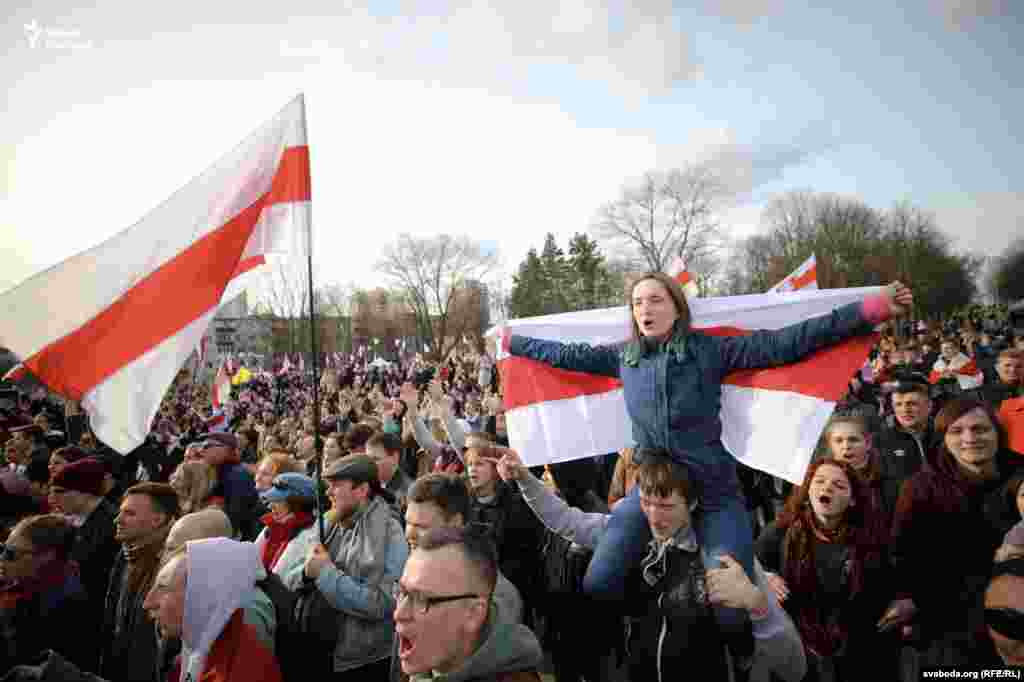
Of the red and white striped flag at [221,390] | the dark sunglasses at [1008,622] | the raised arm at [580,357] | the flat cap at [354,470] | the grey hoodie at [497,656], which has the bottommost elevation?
the red and white striped flag at [221,390]

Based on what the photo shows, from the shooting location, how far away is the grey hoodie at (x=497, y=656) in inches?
71.1

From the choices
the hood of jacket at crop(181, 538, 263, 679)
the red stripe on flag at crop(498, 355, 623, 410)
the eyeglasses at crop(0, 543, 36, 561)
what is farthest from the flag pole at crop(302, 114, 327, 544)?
the eyeglasses at crop(0, 543, 36, 561)

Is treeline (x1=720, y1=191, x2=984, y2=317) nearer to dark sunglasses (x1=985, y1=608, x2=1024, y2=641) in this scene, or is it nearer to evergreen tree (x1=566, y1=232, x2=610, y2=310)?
evergreen tree (x1=566, y1=232, x2=610, y2=310)

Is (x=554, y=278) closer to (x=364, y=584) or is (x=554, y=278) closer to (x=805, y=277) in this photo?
(x=805, y=277)

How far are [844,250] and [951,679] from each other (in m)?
53.6

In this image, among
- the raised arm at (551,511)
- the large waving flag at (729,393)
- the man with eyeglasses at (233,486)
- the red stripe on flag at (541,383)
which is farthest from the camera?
the man with eyeglasses at (233,486)

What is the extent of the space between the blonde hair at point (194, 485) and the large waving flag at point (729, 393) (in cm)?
289

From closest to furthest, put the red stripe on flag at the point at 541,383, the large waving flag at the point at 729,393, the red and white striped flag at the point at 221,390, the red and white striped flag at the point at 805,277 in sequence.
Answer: the large waving flag at the point at 729,393 → the red stripe on flag at the point at 541,383 → the red and white striped flag at the point at 805,277 → the red and white striped flag at the point at 221,390

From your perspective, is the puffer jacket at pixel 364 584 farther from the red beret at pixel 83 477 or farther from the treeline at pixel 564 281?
the treeline at pixel 564 281

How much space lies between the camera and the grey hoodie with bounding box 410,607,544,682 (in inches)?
71.1

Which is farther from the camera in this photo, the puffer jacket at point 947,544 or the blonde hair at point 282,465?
the blonde hair at point 282,465

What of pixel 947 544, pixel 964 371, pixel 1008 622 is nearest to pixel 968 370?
pixel 964 371

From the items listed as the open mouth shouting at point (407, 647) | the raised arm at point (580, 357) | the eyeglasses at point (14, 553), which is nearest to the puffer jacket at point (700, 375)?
the raised arm at point (580, 357)

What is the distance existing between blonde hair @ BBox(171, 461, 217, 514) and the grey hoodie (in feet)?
12.2
